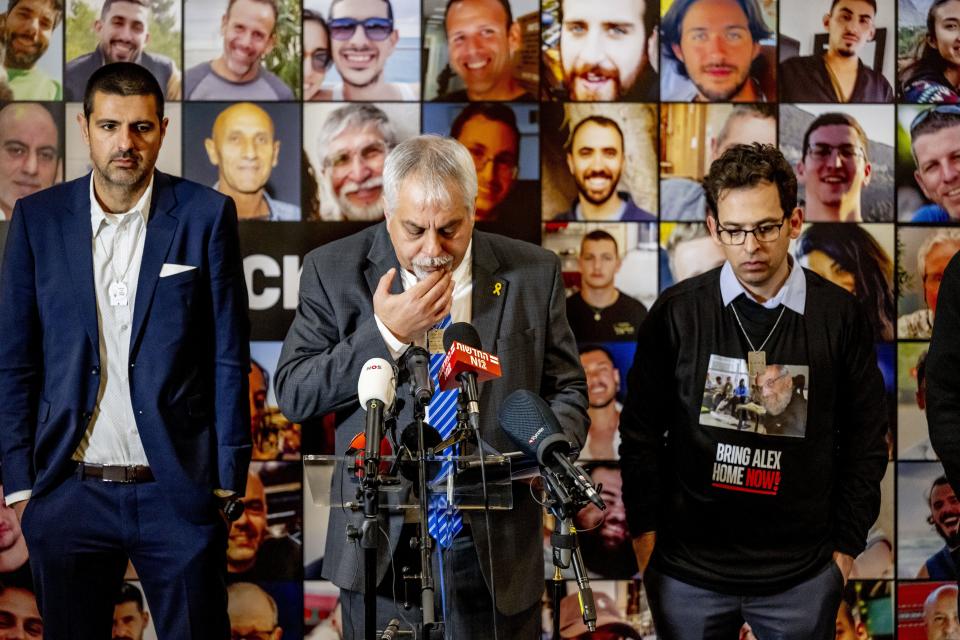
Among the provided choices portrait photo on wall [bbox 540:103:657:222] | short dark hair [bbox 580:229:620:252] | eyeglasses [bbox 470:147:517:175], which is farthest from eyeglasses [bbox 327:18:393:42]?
short dark hair [bbox 580:229:620:252]

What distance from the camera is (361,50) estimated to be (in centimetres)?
363

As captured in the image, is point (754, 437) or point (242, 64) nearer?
point (754, 437)

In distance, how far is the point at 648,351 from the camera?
9.16 feet

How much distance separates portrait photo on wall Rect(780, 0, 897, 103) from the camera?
367 centimetres

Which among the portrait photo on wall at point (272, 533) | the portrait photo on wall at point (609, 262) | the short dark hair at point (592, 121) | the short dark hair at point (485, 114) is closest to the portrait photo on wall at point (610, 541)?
the portrait photo on wall at point (609, 262)

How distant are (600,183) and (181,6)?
1645 millimetres

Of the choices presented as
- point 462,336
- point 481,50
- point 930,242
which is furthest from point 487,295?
point 930,242

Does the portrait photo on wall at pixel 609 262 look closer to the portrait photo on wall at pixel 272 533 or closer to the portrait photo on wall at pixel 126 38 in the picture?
the portrait photo on wall at pixel 272 533

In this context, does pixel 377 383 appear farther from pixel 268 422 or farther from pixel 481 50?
pixel 481 50

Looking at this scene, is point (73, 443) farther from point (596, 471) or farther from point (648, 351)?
point (596, 471)

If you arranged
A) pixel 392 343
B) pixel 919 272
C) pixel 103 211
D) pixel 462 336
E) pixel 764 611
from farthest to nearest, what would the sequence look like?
1. pixel 919 272
2. pixel 103 211
3. pixel 764 611
4. pixel 392 343
5. pixel 462 336

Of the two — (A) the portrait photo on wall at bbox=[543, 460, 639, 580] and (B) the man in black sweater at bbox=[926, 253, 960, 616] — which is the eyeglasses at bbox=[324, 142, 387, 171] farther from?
(B) the man in black sweater at bbox=[926, 253, 960, 616]

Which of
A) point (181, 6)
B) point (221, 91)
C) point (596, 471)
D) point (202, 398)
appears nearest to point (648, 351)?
point (596, 471)

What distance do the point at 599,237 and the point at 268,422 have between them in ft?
4.56
